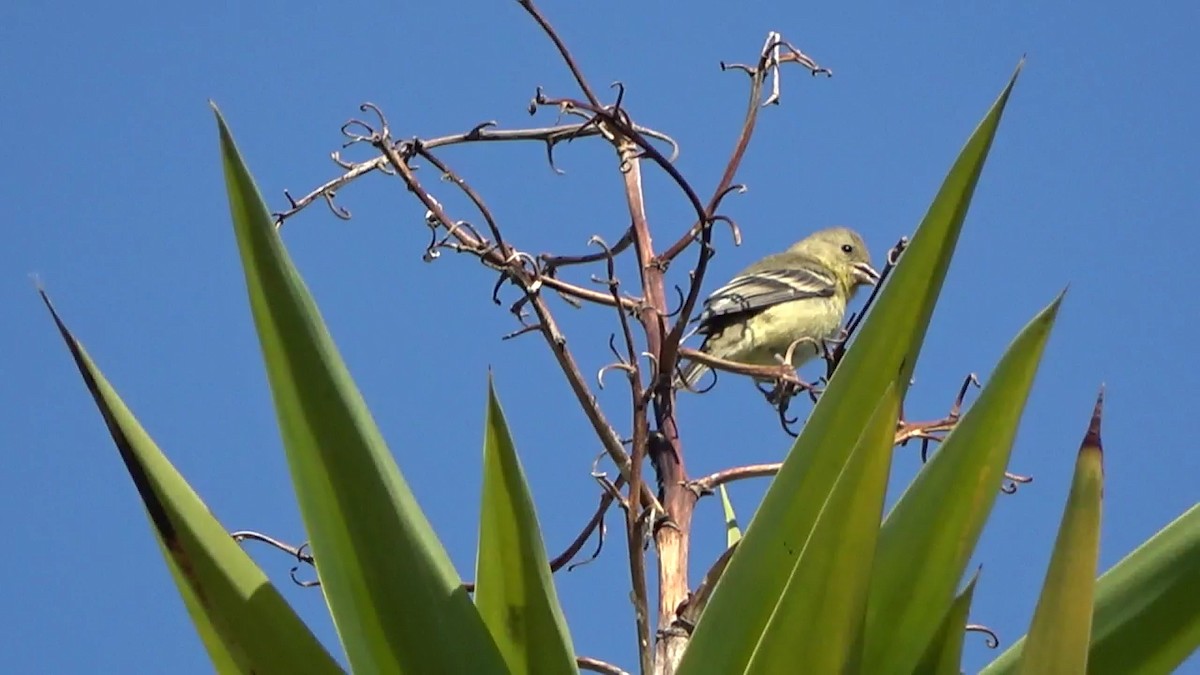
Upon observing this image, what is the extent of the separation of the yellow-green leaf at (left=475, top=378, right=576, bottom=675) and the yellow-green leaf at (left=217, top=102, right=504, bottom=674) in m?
0.12

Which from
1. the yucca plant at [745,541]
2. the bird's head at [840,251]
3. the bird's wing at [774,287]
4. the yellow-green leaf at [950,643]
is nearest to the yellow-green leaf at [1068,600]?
the yucca plant at [745,541]

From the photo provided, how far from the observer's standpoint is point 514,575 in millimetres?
1537

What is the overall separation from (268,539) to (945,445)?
4.67 ft

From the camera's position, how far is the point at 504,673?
1.39m

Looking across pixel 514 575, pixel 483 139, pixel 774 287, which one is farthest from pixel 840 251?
pixel 514 575

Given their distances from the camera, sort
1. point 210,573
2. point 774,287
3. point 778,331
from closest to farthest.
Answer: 1. point 210,573
2. point 778,331
3. point 774,287

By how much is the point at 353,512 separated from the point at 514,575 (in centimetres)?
24

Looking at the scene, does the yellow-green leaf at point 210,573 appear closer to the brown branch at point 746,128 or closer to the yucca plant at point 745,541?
the yucca plant at point 745,541

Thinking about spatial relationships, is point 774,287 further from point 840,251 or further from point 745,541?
point 745,541

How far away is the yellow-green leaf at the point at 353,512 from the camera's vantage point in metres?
1.35

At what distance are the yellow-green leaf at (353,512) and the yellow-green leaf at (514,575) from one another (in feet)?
0.39

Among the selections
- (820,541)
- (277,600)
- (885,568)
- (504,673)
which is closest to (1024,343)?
(885,568)

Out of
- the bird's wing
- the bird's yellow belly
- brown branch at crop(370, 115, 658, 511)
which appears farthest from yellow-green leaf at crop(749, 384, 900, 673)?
the bird's wing

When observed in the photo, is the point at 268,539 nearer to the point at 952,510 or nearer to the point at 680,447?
the point at 680,447
